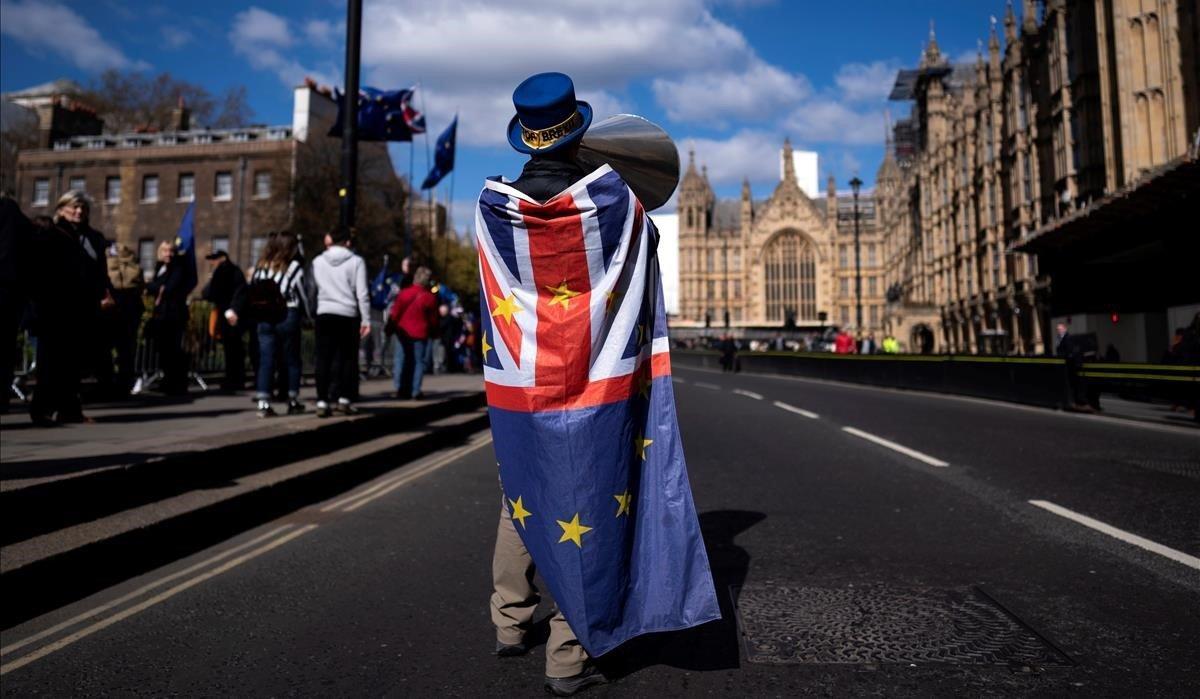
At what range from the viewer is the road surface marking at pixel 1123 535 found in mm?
4008

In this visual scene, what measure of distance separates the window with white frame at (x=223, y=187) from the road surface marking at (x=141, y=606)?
41.3 meters

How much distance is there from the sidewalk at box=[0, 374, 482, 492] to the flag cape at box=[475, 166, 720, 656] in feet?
9.86

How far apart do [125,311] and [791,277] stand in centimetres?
10127

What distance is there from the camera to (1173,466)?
23.3 ft

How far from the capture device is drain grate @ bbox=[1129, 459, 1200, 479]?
22.0 ft

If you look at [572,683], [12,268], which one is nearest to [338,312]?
[12,268]

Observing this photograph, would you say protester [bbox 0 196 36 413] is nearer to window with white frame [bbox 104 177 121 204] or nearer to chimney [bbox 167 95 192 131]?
window with white frame [bbox 104 177 121 204]

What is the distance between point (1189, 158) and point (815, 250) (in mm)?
89741

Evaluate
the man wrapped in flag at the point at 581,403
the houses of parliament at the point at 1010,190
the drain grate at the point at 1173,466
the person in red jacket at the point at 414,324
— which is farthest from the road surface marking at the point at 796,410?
the houses of parliament at the point at 1010,190

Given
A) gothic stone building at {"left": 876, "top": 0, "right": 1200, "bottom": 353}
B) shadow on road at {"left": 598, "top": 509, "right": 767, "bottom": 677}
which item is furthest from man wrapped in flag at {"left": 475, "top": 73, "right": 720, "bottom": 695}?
gothic stone building at {"left": 876, "top": 0, "right": 1200, "bottom": 353}

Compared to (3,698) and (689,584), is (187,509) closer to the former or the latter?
(3,698)

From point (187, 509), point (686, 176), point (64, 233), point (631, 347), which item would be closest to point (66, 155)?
point (64, 233)

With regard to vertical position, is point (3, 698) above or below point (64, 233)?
below

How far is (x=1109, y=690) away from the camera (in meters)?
2.51
